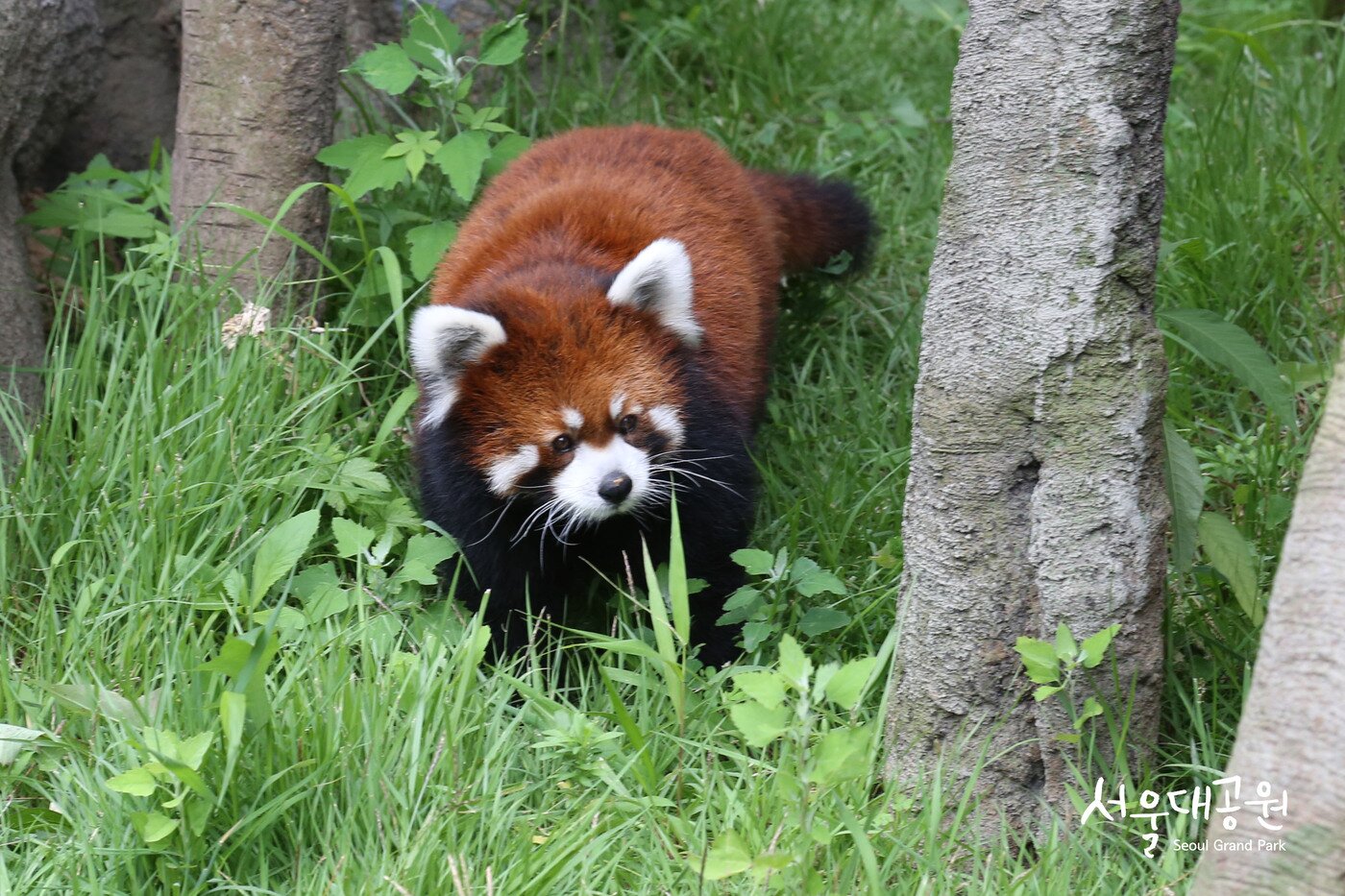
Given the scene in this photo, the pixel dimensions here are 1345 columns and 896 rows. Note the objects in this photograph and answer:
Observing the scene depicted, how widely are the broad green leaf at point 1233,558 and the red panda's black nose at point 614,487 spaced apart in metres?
1.16

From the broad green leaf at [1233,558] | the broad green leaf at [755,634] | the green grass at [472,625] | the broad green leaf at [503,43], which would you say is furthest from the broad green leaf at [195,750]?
the broad green leaf at [503,43]

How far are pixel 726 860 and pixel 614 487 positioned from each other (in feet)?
3.15

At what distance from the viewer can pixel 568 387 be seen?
2848 millimetres

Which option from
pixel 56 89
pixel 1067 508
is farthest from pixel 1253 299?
pixel 56 89

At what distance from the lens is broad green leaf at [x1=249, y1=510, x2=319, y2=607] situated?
105 inches

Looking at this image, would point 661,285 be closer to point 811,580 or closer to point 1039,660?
point 811,580

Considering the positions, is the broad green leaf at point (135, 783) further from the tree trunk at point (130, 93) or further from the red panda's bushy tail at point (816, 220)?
the tree trunk at point (130, 93)

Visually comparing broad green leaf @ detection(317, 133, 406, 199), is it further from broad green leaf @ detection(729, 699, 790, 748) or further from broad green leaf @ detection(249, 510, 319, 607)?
broad green leaf @ detection(729, 699, 790, 748)

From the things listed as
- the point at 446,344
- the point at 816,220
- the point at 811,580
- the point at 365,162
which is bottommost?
the point at 811,580

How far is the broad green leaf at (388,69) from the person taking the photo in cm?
343

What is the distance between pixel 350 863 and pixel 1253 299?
9.43ft

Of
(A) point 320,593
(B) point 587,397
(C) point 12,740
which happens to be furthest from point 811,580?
(C) point 12,740

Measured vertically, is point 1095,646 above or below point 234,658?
above

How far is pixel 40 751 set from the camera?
241cm
